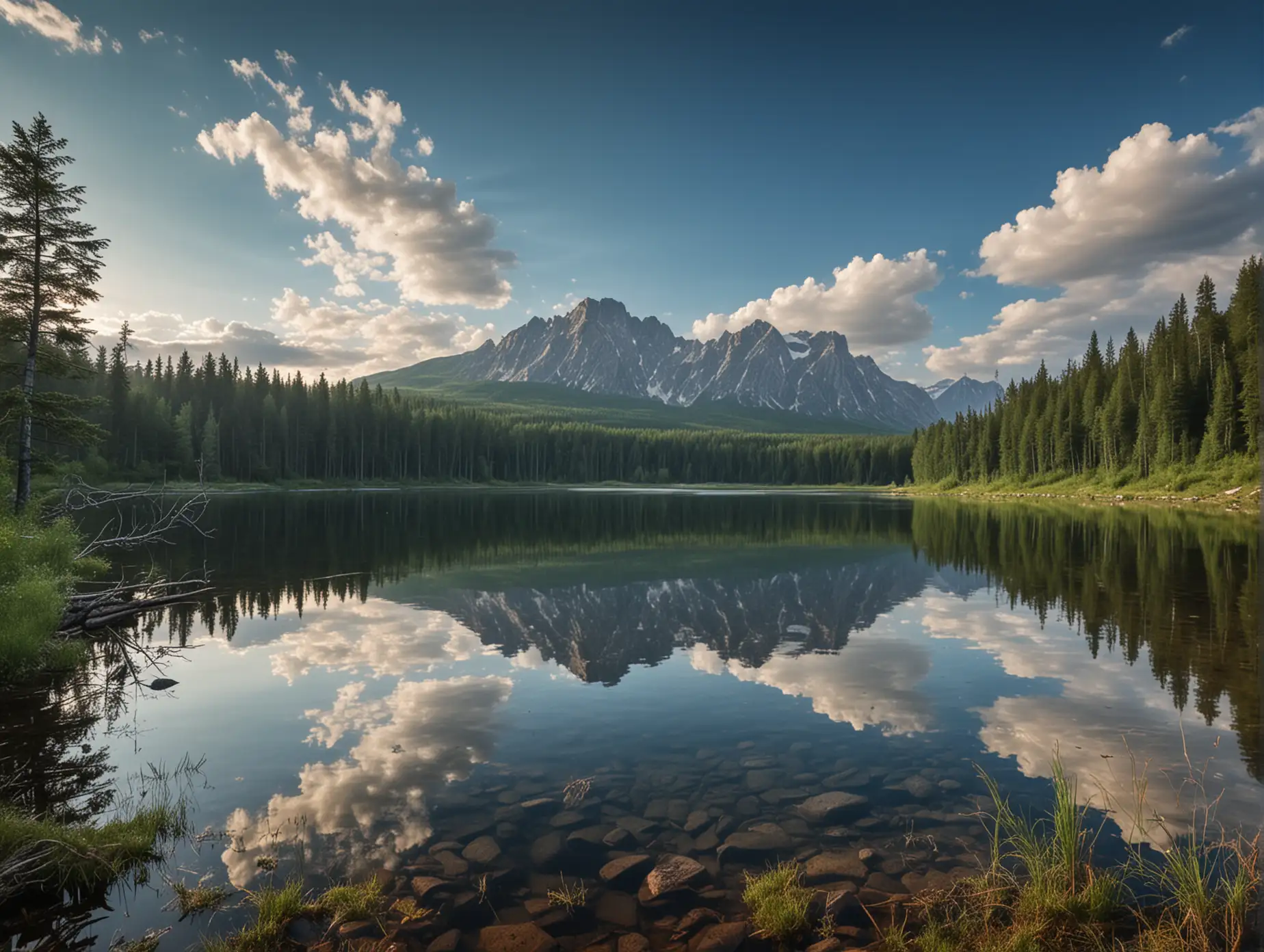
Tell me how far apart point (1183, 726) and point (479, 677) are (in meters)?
16.8

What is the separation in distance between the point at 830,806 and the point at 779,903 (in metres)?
3.32

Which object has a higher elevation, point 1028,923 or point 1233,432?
point 1233,432

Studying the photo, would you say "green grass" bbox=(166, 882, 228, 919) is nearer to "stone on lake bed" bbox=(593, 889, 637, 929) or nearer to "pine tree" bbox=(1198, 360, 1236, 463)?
"stone on lake bed" bbox=(593, 889, 637, 929)

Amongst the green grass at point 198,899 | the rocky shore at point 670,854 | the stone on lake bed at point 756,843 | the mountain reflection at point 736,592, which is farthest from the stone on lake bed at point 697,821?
the green grass at point 198,899

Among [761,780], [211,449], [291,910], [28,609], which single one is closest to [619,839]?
[761,780]

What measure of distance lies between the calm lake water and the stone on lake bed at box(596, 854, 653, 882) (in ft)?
1.21

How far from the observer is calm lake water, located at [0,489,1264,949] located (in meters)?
9.62

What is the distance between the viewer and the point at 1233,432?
7712 centimetres

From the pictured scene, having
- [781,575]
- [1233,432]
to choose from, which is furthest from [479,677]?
[1233,432]

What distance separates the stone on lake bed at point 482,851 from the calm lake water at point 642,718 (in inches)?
2.2

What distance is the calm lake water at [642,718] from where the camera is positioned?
31.6 feet

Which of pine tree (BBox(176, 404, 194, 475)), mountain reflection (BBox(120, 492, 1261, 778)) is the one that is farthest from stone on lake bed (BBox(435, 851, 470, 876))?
pine tree (BBox(176, 404, 194, 475))

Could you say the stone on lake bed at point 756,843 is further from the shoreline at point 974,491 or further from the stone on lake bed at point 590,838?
the shoreline at point 974,491

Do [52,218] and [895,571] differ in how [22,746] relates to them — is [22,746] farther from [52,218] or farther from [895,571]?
[895,571]
